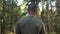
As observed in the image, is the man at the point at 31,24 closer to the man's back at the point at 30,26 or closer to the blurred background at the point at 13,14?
the man's back at the point at 30,26

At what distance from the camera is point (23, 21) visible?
3166 mm

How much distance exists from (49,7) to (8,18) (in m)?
5.56

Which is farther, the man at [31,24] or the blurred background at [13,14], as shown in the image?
the blurred background at [13,14]

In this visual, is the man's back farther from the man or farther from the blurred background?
the blurred background

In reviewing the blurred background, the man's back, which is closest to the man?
the man's back

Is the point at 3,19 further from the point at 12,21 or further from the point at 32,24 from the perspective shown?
Result: the point at 32,24

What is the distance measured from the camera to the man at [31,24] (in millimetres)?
3137

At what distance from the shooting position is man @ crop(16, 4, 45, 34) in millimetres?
3137

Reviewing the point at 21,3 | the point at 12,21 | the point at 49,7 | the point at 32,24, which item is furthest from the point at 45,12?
the point at 32,24

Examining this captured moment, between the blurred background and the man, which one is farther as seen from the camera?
the blurred background

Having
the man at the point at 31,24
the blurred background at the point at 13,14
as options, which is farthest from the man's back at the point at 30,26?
the blurred background at the point at 13,14

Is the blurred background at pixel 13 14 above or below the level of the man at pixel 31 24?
below

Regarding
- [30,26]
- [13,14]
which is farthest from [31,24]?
[13,14]

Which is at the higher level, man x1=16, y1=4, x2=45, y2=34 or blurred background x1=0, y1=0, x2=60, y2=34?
man x1=16, y1=4, x2=45, y2=34
